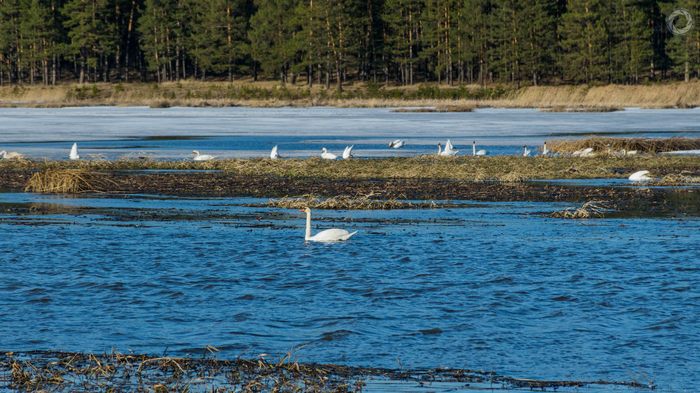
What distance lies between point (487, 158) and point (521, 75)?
7130 centimetres

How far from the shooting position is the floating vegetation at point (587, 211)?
21.2 metres

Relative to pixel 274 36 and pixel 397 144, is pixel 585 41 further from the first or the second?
pixel 397 144

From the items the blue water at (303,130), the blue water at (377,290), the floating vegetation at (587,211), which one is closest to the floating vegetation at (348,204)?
the blue water at (377,290)

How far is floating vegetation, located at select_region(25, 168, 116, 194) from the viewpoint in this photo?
1053 inches

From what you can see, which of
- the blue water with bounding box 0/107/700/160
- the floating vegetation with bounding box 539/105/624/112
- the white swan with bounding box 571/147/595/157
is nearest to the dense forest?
the floating vegetation with bounding box 539/105/624/112

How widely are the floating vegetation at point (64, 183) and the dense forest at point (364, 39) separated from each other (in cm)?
7120

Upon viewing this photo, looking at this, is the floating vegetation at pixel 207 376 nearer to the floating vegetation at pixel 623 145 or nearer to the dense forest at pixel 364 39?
the floating vegetation at pixel 623 145

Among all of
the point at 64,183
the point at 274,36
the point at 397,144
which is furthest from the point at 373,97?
the point at 64,183

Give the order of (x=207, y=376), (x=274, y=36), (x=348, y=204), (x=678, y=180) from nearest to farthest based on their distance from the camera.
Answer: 1. (x=207, y=376)
2. (x=348, y=204)
3. (x=678, y=180)
4. (x=274, y=36)

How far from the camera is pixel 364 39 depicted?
368 feet

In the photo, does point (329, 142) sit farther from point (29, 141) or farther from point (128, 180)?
point (128, 180)

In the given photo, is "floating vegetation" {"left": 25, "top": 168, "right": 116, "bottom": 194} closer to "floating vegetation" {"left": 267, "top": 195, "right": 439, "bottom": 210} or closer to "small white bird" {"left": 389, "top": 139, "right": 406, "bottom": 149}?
"floating vegetation" {"left": 267, "top": 195, "right": 439, "bottom": 210}

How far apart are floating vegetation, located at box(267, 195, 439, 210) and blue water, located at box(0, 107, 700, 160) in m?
12.5

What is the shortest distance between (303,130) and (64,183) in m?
24.1
